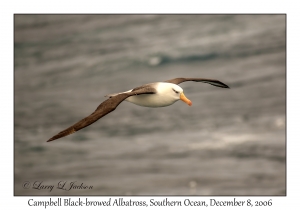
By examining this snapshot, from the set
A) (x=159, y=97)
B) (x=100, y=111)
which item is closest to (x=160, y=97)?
(x=159, y=97)

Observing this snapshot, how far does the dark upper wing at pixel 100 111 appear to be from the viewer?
9.74m

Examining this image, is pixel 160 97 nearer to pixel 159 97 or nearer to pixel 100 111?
pixel 159 97

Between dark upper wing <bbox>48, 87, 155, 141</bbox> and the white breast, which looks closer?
dark upper wing <bbox>48, 87, 155, 141</bbox>

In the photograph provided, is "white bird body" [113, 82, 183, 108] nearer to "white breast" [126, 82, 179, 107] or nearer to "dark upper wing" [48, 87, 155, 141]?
"white breast" [126, 82, 179, 107]

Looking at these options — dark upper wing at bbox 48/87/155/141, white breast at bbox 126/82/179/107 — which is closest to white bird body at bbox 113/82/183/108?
white breast at bbox 126/82/179/107

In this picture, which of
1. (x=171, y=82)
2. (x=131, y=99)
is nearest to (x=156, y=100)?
(x=131, y=99)

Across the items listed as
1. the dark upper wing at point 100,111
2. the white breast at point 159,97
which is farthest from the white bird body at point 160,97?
the dark upper wing at point 100,111

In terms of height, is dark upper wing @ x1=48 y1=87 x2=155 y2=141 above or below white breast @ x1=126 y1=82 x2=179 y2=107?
below

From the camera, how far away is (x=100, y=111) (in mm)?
10359

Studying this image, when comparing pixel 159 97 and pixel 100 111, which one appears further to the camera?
pixel 159 97

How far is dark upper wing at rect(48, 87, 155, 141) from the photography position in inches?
384
